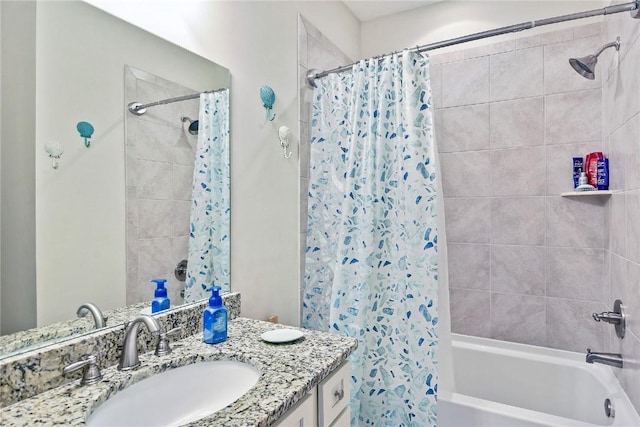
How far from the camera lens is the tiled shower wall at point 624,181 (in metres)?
1.46

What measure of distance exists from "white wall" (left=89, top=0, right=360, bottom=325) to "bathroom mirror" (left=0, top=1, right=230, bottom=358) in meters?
0.31

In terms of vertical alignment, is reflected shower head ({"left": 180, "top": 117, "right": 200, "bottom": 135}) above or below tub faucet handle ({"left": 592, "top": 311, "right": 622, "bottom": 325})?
above

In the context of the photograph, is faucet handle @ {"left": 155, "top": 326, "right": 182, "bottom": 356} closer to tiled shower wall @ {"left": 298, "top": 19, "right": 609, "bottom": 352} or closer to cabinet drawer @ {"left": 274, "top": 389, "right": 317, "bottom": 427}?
cabinet drawer @ {"left": 274, "top": 389, "right": 317, "bottom": 427}

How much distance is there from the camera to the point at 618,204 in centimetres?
175

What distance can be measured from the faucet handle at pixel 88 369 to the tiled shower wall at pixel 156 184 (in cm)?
26

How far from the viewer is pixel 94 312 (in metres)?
1.09

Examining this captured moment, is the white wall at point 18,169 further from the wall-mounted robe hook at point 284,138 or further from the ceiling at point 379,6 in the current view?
the ceiling at point 379,6

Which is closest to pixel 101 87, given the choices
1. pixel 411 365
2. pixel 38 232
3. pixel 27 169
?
pixel 27 169

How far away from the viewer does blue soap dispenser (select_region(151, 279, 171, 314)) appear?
1254mm

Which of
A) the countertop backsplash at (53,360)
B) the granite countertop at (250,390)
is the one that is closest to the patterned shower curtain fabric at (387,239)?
the granite countertop at (250,390)

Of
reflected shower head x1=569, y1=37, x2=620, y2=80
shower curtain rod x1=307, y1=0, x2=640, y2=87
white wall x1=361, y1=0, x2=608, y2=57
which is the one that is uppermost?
white wall x1=361, y1=0, x2=608, y2=57

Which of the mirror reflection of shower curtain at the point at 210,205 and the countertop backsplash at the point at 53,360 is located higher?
the mirror reflection of shower curtain at the point at 210,205

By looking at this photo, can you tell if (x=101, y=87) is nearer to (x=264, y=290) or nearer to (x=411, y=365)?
(x=264, y=290)

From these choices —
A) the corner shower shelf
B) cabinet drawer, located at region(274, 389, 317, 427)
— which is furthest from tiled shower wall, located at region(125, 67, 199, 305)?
the corner shower shelf
